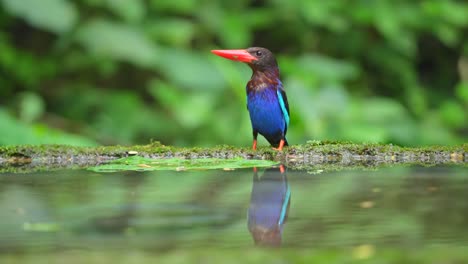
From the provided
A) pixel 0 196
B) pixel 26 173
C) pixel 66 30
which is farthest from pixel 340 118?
pixel 0 196

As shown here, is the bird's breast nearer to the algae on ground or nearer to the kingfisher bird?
the kingfisher bird

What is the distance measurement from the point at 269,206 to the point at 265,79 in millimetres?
1478

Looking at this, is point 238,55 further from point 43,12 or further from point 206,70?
point 206,70

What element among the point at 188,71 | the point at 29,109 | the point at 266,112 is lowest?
the point at 266,112

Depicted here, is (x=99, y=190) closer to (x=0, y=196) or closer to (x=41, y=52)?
(x=0, y=196)

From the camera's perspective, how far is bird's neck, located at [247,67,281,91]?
4.34 metres

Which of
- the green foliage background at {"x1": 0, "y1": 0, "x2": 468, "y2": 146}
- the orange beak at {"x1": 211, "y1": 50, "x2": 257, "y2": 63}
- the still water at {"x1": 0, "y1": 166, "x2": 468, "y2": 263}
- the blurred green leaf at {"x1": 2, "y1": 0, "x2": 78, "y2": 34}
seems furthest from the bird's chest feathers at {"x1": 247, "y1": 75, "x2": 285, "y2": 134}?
the blurred green leaf at {"x1": 2, "y1": 0, "x2": 78, "y2": 34}

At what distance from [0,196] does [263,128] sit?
1471mm

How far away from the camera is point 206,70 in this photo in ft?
27.6

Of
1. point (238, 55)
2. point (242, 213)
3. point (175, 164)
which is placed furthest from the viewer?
point (238, 55)

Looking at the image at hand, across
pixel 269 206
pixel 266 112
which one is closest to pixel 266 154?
pixel 266 112

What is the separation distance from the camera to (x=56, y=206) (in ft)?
9.86

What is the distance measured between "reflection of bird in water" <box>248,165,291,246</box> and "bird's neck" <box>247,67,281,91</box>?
604 millimetres

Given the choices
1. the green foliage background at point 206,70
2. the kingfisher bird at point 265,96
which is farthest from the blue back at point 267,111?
the green foliage background at point 206,70
